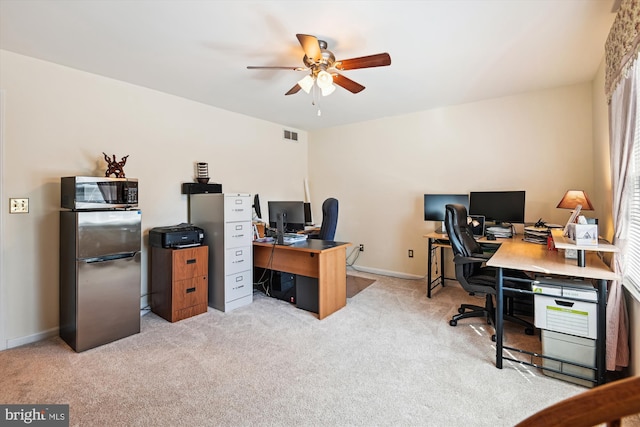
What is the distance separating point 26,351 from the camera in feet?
8.16

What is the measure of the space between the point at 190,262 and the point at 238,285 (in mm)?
628

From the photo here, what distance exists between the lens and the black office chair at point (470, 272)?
2682 mm

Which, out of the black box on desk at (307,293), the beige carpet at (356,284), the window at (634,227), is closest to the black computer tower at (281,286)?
the black box on desk at (307,293)

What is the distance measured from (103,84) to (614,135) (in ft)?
15.3

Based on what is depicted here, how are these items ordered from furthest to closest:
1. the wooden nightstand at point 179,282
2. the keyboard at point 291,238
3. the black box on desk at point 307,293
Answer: the keyboard at point 291,238 → the black box on desk at point 307,293 → the wooden nightstand at point 179,282

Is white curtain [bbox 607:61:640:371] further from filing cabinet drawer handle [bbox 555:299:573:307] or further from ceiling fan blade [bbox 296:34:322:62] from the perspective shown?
ceiling fan blade [bbox 296:34:322:62]

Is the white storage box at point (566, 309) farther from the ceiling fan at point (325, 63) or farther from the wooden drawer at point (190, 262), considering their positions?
the wooden drawer at point (190, 262)

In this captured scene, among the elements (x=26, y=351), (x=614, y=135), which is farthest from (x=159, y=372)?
(x=614, y=135)

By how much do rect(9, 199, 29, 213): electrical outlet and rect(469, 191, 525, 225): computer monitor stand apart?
189 inches

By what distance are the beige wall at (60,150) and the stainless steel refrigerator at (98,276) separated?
0.20m

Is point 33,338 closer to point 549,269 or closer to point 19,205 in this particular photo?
point 19,205

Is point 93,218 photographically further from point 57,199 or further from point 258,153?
point 258,153

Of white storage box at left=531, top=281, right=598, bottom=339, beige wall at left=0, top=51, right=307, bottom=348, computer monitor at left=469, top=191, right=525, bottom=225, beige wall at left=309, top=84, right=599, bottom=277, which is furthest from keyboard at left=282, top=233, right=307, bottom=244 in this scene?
white storage box at left=531, top=281, right=598, bottom=339

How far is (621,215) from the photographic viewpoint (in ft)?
6.77
